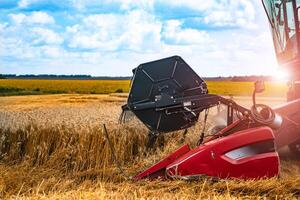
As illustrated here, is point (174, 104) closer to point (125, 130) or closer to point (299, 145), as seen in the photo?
point (125, 130)

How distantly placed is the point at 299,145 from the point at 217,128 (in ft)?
3.30

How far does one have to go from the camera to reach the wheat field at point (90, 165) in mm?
4008

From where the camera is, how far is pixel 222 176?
4.19 metres

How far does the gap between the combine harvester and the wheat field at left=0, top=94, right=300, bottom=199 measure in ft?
0.42

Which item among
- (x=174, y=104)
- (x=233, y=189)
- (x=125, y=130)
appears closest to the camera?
(x=233, y=189)

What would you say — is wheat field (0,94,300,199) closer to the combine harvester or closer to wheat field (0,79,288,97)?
the combine harvester

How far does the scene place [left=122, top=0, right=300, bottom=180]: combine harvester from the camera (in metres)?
4.20

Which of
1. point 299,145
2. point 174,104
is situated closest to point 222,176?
point 174,104

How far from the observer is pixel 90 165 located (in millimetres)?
5062

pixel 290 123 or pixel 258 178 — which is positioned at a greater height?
pixel 290 123

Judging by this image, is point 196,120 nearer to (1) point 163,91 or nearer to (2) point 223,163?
(1) point 163,91

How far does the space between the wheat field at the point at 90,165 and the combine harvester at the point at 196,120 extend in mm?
129

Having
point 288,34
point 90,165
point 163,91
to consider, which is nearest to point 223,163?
point 163,91

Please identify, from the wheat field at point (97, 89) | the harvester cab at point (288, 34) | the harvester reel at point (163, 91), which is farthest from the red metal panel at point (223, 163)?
the wheat field at point (97, 89)
